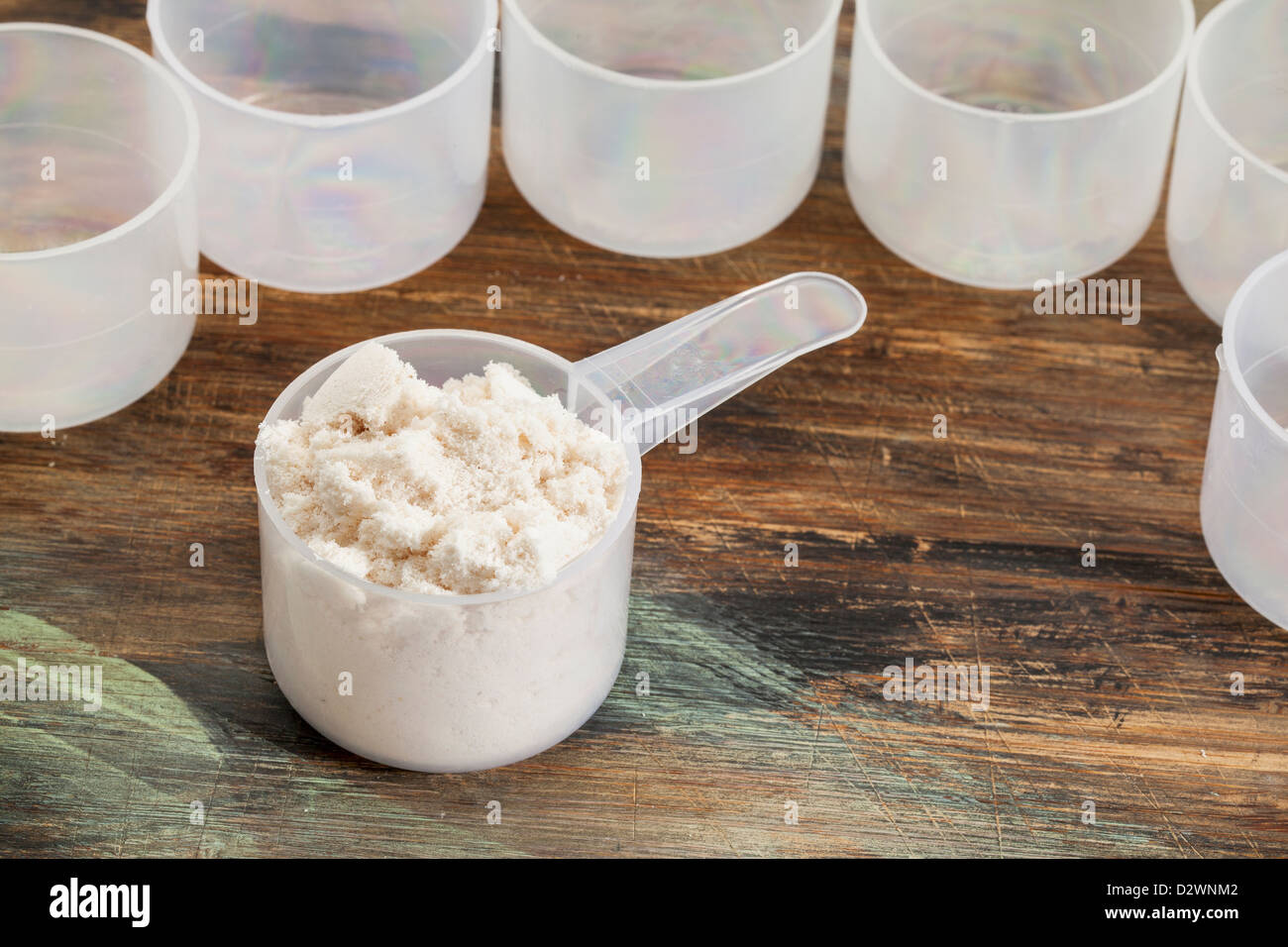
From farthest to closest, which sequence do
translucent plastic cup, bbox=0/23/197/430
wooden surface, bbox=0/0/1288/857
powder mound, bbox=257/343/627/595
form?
translucent plastic cup, bbox=0/23/197/430 → wooden surface, bbox=0/0/1288/857 → powder mound, bbox=257/343/627/595

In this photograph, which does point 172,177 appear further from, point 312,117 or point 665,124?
point 665,124

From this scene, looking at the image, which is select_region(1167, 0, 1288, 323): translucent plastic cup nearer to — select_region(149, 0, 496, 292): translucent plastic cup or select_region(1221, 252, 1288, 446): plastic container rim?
select_region(1221, 252, 1288, 446): plastic container rim

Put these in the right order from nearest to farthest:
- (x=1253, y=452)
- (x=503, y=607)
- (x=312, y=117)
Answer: (x=503, y=607) < (x=1253, y=452) < (x=312, y=117)

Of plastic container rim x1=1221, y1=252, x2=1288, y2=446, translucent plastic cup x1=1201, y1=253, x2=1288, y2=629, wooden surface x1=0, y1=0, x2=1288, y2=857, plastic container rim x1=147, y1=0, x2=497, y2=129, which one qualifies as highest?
plastic container rim x1=147, y1=0, x2=497, y2=129

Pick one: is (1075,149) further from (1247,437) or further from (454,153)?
(454,153)

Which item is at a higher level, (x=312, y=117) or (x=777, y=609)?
(x=312, y=117)

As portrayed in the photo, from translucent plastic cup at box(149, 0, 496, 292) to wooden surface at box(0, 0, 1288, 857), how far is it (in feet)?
0.11

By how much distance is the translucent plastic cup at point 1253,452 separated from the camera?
3.68 ft

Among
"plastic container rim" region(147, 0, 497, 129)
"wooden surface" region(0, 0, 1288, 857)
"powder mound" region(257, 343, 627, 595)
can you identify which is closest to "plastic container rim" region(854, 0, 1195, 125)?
"wooden surface" region(0, 0, 1288, 857)

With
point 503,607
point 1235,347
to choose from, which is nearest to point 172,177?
point 503,607

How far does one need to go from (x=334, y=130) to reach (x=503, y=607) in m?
0.45

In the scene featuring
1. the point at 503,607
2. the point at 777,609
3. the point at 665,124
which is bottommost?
the point at 777,609

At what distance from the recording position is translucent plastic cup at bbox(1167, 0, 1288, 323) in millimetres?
1274

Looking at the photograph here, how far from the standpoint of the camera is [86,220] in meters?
1.35
